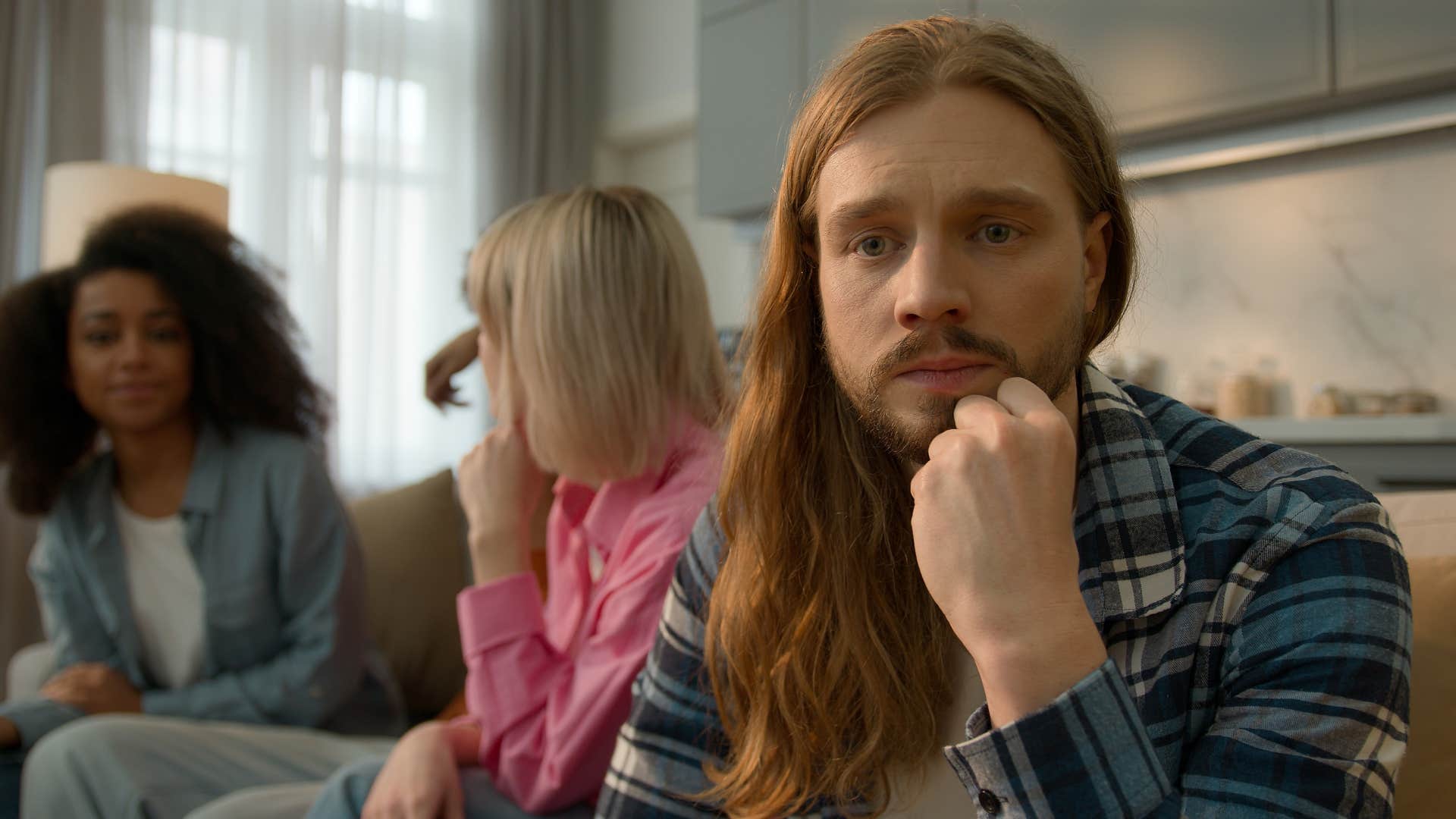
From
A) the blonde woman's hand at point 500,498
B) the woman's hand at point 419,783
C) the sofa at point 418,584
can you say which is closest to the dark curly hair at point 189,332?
the sofa at point 418,584

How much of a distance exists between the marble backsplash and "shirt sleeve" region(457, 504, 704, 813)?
5.23 feet

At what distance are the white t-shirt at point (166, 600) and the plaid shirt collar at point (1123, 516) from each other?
60.6 inches

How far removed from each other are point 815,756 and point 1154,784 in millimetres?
324

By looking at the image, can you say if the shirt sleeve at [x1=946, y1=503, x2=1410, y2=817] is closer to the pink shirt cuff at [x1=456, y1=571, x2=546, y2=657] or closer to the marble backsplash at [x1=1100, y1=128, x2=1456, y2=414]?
the pink shirt cuff at [x1=456, y1=571, x2=546, y2=657]

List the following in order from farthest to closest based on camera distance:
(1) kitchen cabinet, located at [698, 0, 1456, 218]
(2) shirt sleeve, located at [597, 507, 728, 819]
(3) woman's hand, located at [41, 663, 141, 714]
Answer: (1) kitchen cabinet, located at [698, 0, 1456, 218] → (3) woman's hand, located at [41, 663, 141, 714] → (2) shirt sleeve, located at [597, 507, 728, 819]

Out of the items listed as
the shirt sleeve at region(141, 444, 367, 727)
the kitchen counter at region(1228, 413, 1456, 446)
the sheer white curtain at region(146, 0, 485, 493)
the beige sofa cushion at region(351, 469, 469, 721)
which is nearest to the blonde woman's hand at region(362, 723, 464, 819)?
the shirt sleeve at region(141, 444, 367, 727)

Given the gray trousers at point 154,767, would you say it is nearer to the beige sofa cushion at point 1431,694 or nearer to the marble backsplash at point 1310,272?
the beige sofa cushion at point 1431,694

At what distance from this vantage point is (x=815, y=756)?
927mm

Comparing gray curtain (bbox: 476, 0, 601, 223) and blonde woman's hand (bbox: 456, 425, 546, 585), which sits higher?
gray curtain (bbox: 476, 0, 601, 223)

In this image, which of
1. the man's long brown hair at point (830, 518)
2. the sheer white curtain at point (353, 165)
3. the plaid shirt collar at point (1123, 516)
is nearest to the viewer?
the plaid shirt collar at point (1123, 516)

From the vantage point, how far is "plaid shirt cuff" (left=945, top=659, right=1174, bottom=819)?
2.19ft

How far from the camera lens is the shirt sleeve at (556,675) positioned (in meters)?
1.19

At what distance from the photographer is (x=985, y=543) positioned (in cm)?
72

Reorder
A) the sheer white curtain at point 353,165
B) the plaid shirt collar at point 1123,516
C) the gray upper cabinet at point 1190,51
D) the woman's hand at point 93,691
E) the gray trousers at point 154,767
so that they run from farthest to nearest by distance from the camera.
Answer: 1. the sheer white curtain at point 353,165
2. the gray upper cabinet at point 1190,51
3. the woman's hand at point 93,691
4. the gray trousers at point 154,767
5. the plaid shirt collar at point 1123,516
